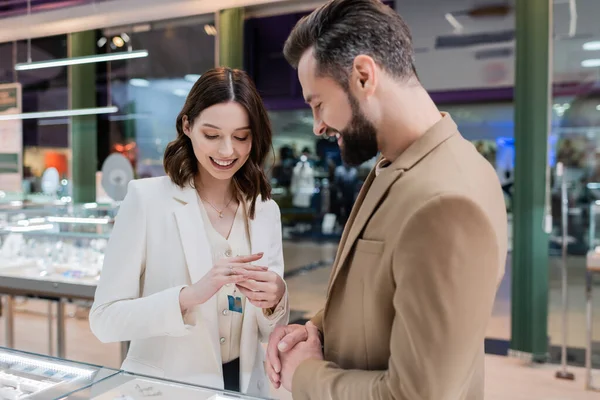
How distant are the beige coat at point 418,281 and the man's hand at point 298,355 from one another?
0.04 metres

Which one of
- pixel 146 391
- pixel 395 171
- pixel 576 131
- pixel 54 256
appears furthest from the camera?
pixel 576 131

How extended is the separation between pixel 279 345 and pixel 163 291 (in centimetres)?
52

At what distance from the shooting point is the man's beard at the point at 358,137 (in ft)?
2.90

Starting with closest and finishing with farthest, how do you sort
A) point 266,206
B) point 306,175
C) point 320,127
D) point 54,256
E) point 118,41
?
point 320,127
point 266,206
point 54,256
point 118,41
point 306,175

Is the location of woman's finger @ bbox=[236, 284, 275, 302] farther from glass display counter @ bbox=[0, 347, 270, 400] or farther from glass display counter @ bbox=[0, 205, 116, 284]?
glass display counter @ bbox=[0, 205, 116, 284]

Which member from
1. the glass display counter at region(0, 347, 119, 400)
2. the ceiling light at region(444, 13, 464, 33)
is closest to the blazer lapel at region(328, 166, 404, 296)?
the glass display counter at region(0, 347, 119, 400)

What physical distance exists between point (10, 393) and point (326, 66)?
42.4 inches

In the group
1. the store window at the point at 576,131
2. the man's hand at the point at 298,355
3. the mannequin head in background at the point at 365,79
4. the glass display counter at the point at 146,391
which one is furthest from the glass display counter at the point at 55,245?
the store window at the point at 576,131

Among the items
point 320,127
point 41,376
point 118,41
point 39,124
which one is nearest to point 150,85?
point 118,41

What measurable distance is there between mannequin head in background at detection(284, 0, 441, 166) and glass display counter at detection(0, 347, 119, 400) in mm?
897

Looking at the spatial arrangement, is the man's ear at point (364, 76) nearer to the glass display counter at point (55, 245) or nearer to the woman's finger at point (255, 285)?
the woman's finger at point (255, 285)

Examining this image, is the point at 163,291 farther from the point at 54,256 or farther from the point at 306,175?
the point at 306,175

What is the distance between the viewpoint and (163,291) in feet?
4.71

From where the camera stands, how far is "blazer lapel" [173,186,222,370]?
5.00 ft
